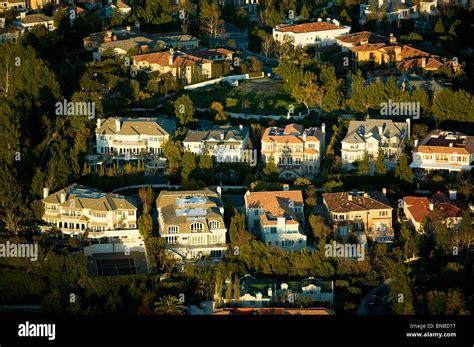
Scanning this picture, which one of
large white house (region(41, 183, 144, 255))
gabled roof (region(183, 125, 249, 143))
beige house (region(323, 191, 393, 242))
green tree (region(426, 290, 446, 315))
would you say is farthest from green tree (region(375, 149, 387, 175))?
green tree (region(426, 290, 446, 315))

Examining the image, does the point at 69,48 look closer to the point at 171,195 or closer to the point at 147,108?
the point at 147,108

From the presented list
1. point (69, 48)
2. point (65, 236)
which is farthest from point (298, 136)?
point (69, 48)

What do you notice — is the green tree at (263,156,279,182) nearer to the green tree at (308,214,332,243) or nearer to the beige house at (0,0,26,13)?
the green tree at (308,214,332,243)

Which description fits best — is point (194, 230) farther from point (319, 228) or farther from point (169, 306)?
point (169, 306)

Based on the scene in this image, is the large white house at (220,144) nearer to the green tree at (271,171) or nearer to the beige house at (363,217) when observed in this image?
the green tree at (271,171)

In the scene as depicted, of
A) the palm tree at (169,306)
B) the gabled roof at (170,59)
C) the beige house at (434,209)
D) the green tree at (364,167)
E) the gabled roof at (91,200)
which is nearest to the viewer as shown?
the palm tree at (169,306)

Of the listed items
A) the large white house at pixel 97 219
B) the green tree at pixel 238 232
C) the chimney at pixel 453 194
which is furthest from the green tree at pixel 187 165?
the chimney at pixel 453 194
